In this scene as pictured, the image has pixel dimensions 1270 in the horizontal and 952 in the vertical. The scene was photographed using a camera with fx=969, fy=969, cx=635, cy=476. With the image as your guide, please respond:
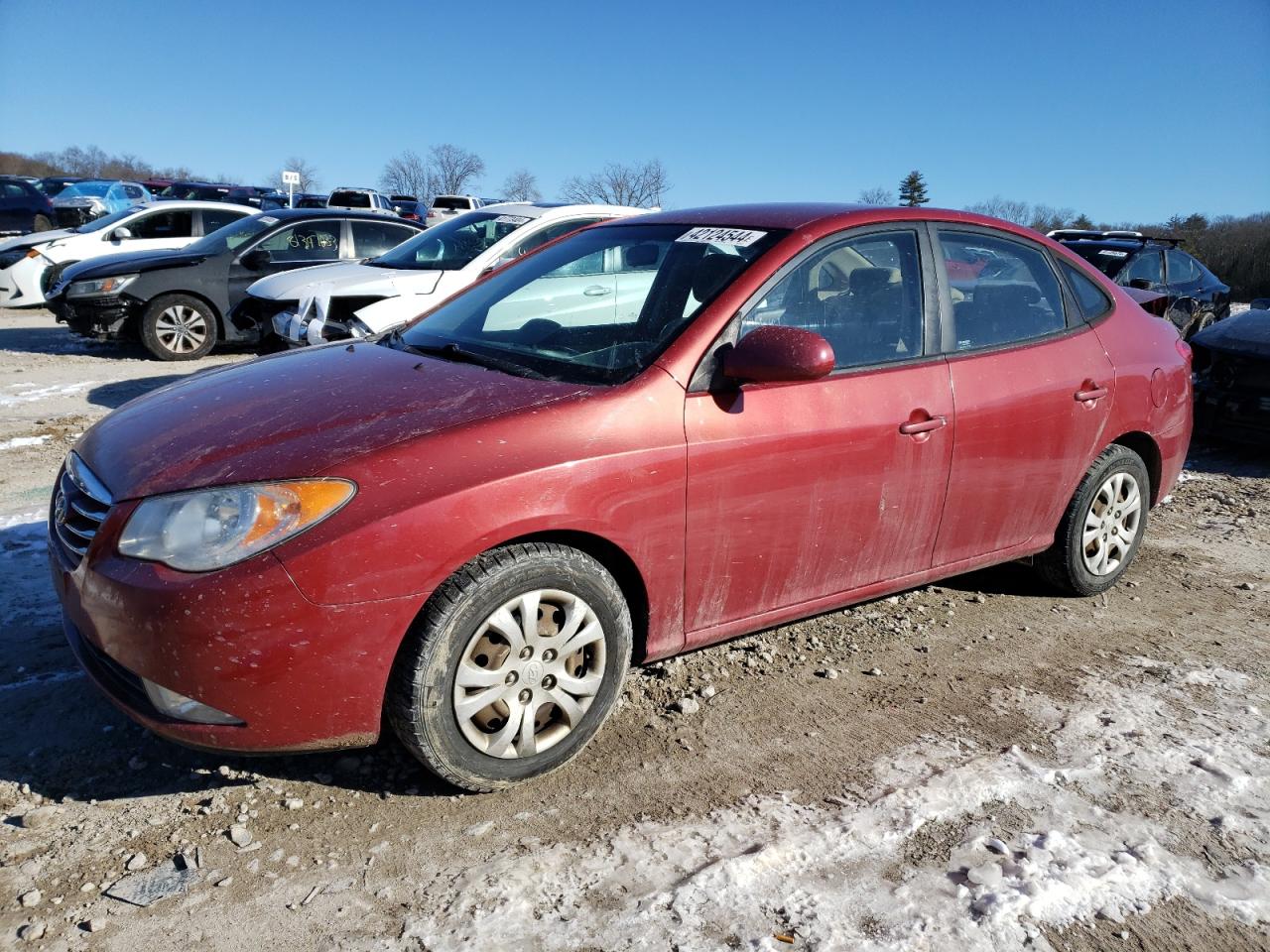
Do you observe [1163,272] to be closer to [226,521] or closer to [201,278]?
[201,278]

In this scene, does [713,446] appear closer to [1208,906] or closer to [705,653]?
[705,653]

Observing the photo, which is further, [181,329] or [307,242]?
[307,242]

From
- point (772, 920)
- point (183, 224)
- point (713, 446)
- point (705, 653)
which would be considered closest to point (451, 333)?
point (713, 446)

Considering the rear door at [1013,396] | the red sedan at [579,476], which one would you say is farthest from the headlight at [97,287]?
the rear door at [1013,396]

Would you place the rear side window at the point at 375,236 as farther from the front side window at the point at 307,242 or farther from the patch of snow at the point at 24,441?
the patch of snow at the point at 24,441

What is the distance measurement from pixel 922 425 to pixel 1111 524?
1567 millimetres

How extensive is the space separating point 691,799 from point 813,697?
823 mm

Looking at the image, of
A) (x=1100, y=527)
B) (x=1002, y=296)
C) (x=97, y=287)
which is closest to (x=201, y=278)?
(x=97, y=287)

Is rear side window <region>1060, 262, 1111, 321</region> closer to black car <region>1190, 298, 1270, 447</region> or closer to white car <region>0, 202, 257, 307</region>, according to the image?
black car <region>1190, 298, 1270, 447</region>

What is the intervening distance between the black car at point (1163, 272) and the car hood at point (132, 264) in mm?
9858

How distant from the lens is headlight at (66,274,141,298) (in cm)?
988

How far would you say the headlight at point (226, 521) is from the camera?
2.42 meters

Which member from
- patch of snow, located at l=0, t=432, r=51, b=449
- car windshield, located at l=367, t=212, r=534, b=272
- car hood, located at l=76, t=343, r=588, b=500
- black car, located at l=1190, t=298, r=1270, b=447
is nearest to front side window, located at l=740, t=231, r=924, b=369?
car hood, located at l=76, t=343, r=588, b=500

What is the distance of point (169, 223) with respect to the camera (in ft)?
41.7
